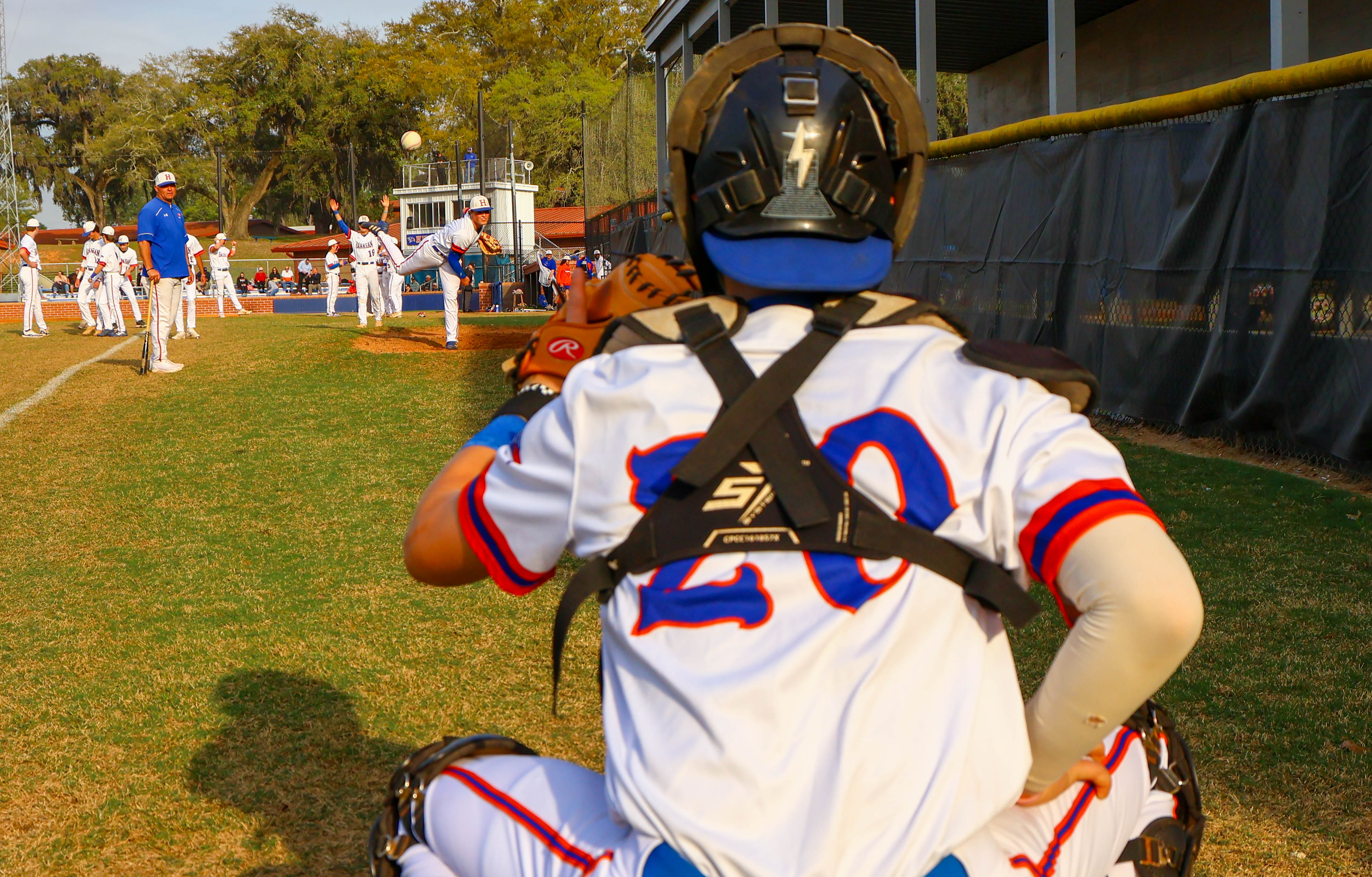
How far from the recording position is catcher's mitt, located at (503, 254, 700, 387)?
1856 millimetres

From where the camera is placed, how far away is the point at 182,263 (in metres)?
14.2

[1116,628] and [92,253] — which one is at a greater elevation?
[92,253]

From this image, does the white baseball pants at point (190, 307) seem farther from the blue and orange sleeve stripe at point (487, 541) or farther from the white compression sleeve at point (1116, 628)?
the white compression sleeve at point (1116, 628)

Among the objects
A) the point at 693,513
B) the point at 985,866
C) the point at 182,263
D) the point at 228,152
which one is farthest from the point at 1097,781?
the point at 228,152

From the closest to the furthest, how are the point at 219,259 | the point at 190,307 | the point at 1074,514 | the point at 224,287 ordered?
1. the point at 1074,514
2. the point at 190,307
3. the point at 219,259
4. the point at 224,287

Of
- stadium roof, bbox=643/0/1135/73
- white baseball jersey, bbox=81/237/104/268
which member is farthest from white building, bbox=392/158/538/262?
stadium roof, bbox=643/0/1135/73

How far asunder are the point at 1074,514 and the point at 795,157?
2.15 ft

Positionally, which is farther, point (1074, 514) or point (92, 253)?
point (92, 253)

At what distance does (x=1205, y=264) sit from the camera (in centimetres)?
817

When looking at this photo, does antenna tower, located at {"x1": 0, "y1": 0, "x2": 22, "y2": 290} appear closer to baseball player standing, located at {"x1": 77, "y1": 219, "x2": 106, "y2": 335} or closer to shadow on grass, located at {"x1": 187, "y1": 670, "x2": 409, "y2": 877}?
baseball player standing, located at {"x1": 77, "y1": 219, "x2": 106, "y2": 335}

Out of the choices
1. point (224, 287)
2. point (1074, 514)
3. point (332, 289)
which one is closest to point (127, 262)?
point (332, 289)

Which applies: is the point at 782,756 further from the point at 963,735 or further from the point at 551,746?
the point at 551,746

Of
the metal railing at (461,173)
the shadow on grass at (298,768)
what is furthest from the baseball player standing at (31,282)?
the metal railing at (461,173)

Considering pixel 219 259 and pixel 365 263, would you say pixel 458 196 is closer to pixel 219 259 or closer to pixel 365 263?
pixel 219 259
